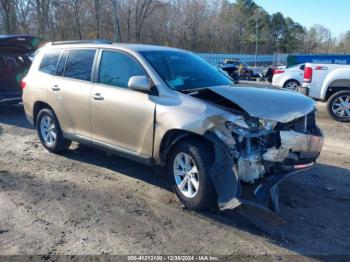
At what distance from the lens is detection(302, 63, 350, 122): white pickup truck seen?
1001 centimetres

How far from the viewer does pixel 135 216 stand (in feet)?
14.2

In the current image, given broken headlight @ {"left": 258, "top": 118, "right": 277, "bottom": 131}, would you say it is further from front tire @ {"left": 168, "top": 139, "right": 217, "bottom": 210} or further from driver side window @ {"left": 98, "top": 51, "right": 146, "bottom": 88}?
driver side window @ {"left": 98, "top": 51, "right": 146, "bottom": 88}

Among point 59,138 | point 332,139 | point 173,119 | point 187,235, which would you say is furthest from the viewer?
point 332,139

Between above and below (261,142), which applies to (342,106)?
below

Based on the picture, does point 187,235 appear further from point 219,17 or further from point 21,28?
point 219,17

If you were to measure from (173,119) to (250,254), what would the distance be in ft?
5.53

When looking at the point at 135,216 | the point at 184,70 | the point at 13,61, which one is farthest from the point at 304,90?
the point at 13,61

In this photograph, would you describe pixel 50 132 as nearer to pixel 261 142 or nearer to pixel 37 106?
pixel 37 106

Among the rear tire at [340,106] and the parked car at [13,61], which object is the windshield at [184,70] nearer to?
the rear tire at [340,106]

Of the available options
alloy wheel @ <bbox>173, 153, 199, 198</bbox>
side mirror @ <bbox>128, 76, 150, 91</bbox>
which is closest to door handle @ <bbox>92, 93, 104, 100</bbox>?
side mirror @ <bbox>128, 76, 150, 91</bbox>

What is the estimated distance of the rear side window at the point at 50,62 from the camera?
21.0ft

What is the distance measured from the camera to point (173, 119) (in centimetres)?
440

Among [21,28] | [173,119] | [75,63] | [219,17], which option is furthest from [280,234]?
[219,17]

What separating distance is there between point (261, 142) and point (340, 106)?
6.79 m
